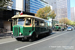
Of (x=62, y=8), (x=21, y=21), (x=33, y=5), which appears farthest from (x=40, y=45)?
(x=62, y=8)

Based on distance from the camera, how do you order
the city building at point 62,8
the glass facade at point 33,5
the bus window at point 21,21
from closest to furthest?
the bus window at point 21,21 → the glass facade at point 33,5 → the city building at point 62,8

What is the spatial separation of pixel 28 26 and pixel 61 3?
147 meters

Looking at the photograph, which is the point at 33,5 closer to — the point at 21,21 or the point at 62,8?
the point at 21,21

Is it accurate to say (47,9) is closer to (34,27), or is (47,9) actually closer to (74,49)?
(34,27)

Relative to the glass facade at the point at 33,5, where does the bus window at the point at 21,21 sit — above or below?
below

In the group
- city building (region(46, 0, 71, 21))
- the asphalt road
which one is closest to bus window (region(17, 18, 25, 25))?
the asphalt road

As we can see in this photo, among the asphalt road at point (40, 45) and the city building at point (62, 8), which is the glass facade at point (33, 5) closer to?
the asphalt road at point (40, 45)

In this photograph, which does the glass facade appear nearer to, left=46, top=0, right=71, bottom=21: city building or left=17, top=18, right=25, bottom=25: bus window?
left=17, top=18, right=25, bottom=25: bus window

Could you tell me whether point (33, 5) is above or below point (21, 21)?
above

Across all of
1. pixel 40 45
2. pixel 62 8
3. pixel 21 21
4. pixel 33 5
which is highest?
pixel 62 8

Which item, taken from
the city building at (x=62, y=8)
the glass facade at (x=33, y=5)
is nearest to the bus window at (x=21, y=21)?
the glass facade at (x=33, y=5)

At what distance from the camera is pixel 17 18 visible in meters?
9.93

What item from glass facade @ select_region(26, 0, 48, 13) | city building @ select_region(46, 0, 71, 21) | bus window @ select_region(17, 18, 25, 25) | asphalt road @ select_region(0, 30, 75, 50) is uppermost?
city building @ select_region(46, 0, 71, 21)

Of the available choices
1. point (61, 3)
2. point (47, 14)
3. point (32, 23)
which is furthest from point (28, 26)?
point (61, 3)
